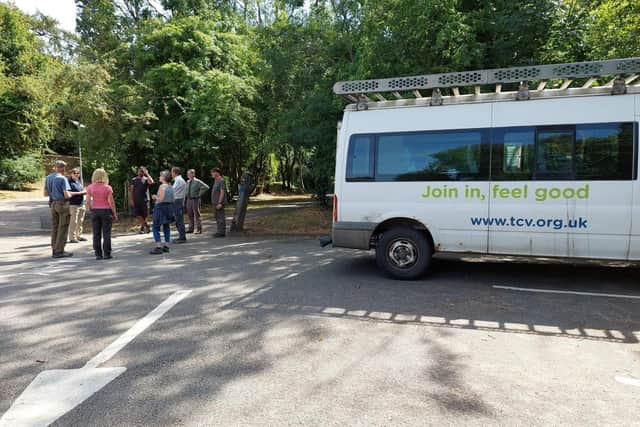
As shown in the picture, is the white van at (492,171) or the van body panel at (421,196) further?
the van body panel at (421,196)

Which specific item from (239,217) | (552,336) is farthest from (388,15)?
(552,336)

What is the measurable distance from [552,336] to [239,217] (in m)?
9.59

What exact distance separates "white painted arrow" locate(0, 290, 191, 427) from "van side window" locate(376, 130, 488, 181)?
4.44 meters

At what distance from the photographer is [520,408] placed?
9.68 feet

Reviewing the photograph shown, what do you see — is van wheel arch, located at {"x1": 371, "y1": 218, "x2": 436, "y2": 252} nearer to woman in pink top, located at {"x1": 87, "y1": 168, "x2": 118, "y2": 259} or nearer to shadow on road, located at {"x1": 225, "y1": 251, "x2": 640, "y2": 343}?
shadow on road, located at {"x1": 225, "y1": 251, "x2": 640, "y2": 343}

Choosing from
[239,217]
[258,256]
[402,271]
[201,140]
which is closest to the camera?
[402,271]

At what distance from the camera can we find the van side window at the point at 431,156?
617 cm

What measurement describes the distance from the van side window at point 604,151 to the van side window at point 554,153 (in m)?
0.11

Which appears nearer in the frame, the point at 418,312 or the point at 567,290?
the point at 418,312

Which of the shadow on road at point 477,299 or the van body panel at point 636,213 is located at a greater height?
the van body panel at point 636,213

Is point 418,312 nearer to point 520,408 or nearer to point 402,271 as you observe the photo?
point 402,271

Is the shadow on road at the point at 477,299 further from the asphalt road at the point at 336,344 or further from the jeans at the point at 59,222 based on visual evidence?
the jeans at the point at 59,222

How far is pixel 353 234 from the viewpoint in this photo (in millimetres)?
6750

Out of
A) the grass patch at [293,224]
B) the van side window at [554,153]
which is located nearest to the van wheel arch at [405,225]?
the van side window at [554,153]
